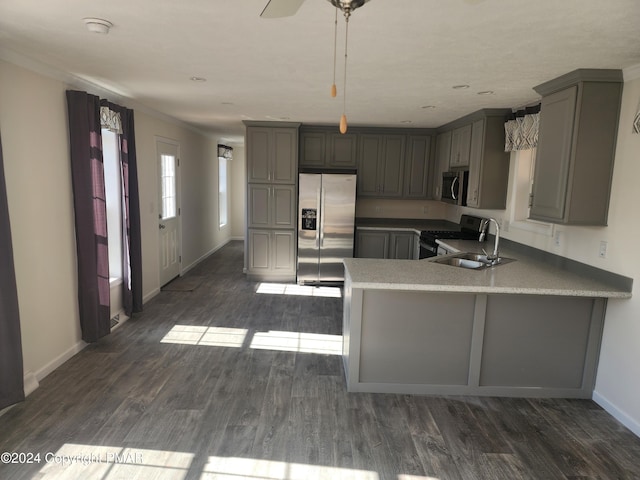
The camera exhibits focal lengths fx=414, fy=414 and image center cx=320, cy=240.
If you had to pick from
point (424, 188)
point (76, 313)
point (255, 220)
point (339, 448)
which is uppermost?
point (424, 188)

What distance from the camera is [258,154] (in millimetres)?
5984

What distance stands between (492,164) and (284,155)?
9.41 ft

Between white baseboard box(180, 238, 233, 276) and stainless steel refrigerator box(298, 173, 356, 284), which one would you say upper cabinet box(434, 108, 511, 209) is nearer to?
stainless steel refrigerator box(298, 173, 356, 284)

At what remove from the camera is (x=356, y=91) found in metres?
3.58

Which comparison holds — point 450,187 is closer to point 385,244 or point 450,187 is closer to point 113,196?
point 385,244

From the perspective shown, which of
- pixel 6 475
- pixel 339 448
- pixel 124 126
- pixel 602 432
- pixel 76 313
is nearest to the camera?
pixel 6 475

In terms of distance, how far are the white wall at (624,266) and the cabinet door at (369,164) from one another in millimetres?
3536

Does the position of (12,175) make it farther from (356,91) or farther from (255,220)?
(255,220)

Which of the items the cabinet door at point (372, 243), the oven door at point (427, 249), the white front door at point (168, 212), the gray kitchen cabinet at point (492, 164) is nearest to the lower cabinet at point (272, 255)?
the cabinet door at point (372, 243)

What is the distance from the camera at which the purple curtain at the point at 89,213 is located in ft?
10.8

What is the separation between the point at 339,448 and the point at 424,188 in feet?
15.1

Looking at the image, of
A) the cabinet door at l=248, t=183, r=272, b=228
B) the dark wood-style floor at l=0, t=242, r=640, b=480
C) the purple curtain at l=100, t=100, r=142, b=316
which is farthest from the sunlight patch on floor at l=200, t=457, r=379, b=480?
the cabinet door at l=248, t=183, r=272, b=228

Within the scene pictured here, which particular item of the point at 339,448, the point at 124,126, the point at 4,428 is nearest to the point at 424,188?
the point at 124,126

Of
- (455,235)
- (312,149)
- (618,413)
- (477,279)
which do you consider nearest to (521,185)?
(455,235)
